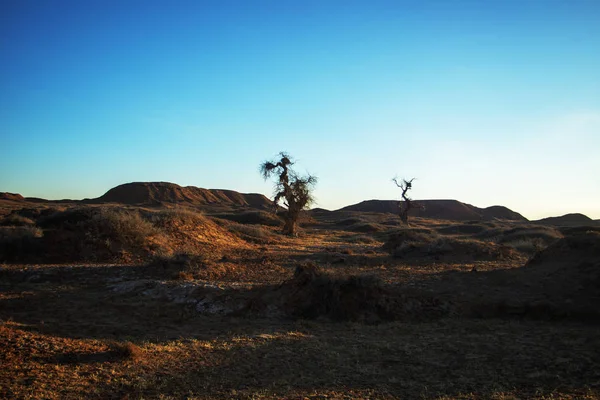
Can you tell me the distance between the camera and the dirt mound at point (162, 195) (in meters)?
75.5

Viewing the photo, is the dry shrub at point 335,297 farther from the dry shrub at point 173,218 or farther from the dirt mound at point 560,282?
the dry shrub at point 173,218

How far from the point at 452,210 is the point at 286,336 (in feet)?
321

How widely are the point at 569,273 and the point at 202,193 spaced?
86.7m

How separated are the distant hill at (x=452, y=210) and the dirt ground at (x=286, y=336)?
277 feet

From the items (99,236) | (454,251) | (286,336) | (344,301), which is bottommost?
(286,336)

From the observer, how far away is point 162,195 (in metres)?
79.4

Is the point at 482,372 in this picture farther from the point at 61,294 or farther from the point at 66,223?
the point at 66,223

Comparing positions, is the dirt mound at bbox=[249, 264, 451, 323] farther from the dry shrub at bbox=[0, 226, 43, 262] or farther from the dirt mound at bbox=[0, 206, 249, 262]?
the dry shrub at bbox=[0, 226, 43, 262]

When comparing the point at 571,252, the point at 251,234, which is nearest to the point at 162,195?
the point at 251,234

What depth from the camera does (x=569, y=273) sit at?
35.1ft

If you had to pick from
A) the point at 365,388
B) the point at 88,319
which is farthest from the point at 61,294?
the point at 365,388

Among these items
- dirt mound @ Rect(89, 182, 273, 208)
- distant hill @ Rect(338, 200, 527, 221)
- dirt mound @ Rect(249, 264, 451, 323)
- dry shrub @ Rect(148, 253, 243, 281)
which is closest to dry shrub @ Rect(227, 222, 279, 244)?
dry shrub @ Rect(148, 253, 243, 281)

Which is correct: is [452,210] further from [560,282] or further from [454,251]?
[560,282]

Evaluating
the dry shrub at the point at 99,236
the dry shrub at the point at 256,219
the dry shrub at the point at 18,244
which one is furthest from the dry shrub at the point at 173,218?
the dry shrub at the point at 256,219
